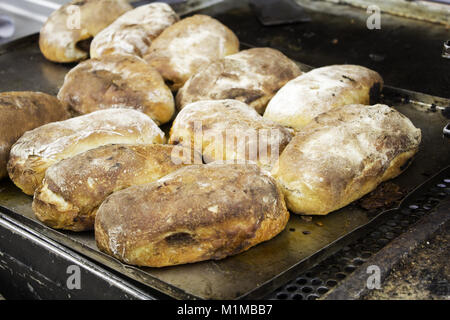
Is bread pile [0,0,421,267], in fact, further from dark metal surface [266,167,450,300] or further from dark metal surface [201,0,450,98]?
dark metal surface [201,0,450,98]

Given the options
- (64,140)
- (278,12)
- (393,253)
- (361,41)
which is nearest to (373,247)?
(393,253)

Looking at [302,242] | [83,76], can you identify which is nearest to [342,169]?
[302,242]

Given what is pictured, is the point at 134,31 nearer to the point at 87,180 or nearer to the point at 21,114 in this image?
the point at 21,114

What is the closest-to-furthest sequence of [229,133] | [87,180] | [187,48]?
[87,180] < [229,133] < [187,48]

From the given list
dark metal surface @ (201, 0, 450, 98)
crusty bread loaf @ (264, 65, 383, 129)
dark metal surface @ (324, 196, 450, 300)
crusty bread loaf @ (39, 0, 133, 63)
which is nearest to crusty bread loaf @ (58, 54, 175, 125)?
crusty bread loaf @ (264, 65, 383, 129)
